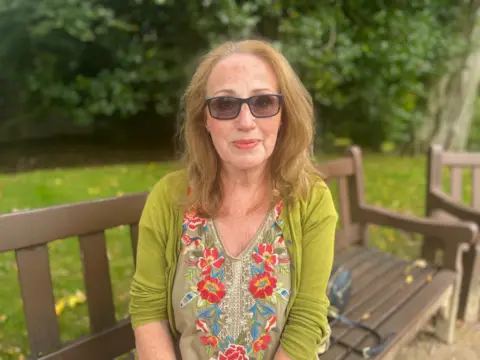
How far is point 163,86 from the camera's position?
24.9 ft

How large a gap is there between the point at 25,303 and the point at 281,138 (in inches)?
45.8

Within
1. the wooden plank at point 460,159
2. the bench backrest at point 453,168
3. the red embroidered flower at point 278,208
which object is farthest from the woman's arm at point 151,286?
the wooden plank at point 460,159

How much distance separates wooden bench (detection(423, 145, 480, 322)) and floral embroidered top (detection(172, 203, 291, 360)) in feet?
7.13

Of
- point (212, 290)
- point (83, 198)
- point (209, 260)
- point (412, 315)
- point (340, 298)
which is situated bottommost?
point (83, 198)

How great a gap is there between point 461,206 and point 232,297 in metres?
2.35

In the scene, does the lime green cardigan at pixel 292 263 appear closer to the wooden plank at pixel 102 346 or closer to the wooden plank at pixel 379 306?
the wooden plank at pixel 102 346

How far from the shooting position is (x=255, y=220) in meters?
1.77

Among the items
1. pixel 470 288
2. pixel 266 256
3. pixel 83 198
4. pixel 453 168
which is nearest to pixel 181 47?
pixel 83 198

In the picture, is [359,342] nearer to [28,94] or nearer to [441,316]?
[441,316]

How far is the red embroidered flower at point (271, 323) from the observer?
1700mm

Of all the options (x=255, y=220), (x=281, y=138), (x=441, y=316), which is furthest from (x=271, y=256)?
(x=441, y=316)

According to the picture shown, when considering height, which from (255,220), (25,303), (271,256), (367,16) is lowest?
(25,303)

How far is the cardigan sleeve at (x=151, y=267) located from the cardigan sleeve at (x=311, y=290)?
0.50 metres

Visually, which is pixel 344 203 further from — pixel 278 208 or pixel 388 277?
pixel 278 208
